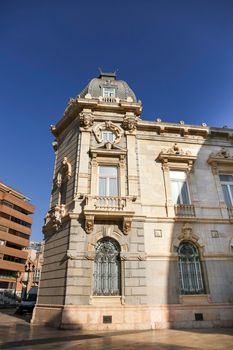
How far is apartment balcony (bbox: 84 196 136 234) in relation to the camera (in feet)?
44.7

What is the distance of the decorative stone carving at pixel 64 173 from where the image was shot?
1617 centimetres

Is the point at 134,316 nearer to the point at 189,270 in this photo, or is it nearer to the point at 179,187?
the point at 189,270

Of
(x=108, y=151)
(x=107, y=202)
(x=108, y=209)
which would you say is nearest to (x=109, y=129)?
(x=108, y=151)

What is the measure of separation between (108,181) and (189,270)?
7.10 m

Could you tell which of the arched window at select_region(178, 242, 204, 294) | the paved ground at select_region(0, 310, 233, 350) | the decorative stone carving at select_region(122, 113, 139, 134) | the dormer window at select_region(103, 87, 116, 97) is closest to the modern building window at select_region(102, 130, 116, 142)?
the decorative stone carving at select_region(122, 113, 139, 134)

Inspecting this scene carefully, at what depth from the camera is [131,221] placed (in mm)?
14023

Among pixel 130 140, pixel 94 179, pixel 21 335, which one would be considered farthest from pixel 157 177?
pixel 21 335

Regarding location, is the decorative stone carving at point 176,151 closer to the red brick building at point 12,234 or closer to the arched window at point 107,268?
the arched window at point 107,268

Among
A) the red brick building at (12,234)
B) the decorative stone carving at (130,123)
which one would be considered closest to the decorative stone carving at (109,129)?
the decorative stone carving at (130,123)

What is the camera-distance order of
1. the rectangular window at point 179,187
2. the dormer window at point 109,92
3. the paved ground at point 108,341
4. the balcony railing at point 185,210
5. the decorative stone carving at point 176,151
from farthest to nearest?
the dormer window at point 109,92, the decorative stone carving at point 176,151, the rectangular window at point 179,187, the balcony railing at point 185,210, the paved ground at point 108,341

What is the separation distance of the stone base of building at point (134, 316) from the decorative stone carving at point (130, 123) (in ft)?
35.6

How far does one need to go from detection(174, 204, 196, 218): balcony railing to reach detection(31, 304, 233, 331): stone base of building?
5065 mm

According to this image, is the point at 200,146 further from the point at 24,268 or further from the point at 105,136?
the point at 24,268

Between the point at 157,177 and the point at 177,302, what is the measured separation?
293 inches
